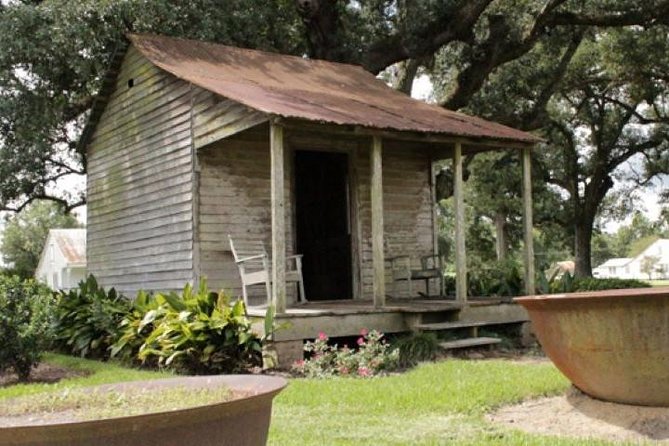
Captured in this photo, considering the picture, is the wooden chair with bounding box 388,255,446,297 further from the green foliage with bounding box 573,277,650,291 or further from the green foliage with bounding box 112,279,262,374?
the green foliage with bounding box 573,277,650,291

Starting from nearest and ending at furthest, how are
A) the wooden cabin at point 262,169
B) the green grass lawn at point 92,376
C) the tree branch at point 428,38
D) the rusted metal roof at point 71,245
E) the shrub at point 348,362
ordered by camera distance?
the green grass lawn at point 92,376 → the shrub at point 348,362 → the wooden cabin at point 262,169 → the tree branch at point 428,38 → the rusted metal roof at point 71,245

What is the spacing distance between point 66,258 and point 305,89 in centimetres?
4015

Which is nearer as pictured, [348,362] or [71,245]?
[348,362]

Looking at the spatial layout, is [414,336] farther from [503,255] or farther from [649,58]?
[503,255]

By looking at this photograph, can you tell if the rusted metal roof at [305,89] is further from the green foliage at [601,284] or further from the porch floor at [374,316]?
the green foliage at [601,284]

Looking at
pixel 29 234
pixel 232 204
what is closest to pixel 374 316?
pixel 232 204

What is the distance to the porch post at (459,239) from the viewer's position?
10.2 m

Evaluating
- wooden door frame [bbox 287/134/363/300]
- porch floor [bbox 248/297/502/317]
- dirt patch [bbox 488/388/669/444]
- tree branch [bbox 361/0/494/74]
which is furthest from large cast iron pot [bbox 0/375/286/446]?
tree branch [bbox 361/0/494/74]

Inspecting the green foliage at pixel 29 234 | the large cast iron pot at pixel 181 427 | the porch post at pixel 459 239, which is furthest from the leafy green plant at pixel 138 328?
the green foliage at pixel 29 234

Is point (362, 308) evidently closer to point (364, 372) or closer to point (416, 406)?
point (364, 372)

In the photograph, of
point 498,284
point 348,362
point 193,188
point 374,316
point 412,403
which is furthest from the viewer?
point 498,284

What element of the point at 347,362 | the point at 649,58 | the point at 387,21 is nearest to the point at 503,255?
the point at 649,58

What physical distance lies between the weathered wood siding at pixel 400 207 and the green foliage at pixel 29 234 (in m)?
55.1

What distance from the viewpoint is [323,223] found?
1302 centimetres
